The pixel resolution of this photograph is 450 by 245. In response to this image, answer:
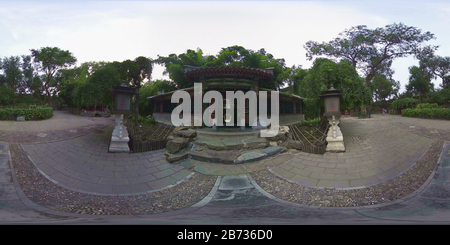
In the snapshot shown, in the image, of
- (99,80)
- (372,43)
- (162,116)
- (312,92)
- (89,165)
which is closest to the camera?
(89,165)

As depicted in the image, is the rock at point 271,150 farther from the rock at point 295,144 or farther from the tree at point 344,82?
the tree at point 344,82

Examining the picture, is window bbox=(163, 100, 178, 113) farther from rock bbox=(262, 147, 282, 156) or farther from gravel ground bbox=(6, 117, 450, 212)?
gravel ground bbox=(6, 117, 450, 212)

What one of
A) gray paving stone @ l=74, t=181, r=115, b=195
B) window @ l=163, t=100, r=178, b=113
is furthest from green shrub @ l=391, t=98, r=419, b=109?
gray paving stone @ l=74, t=181, r=115, b=195

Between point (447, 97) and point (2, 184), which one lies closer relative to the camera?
point (2, 184)

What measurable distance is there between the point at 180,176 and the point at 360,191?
2894 mm

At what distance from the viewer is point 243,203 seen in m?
2.56

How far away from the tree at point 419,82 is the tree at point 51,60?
3470 centimetres

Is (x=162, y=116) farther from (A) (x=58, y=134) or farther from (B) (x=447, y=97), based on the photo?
A: (B) (x=447, y=97)

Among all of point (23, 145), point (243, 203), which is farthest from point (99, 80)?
point (243, 203)

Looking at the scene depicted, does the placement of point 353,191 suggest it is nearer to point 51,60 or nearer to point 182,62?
point 182,62

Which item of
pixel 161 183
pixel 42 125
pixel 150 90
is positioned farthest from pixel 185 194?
pixel 150 90

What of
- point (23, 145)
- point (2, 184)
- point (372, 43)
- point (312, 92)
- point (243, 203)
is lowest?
point (243, 203)

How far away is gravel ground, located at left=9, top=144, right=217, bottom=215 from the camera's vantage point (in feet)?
7.41

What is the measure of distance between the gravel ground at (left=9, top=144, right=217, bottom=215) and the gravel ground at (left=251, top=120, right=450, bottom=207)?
3.64 feet
